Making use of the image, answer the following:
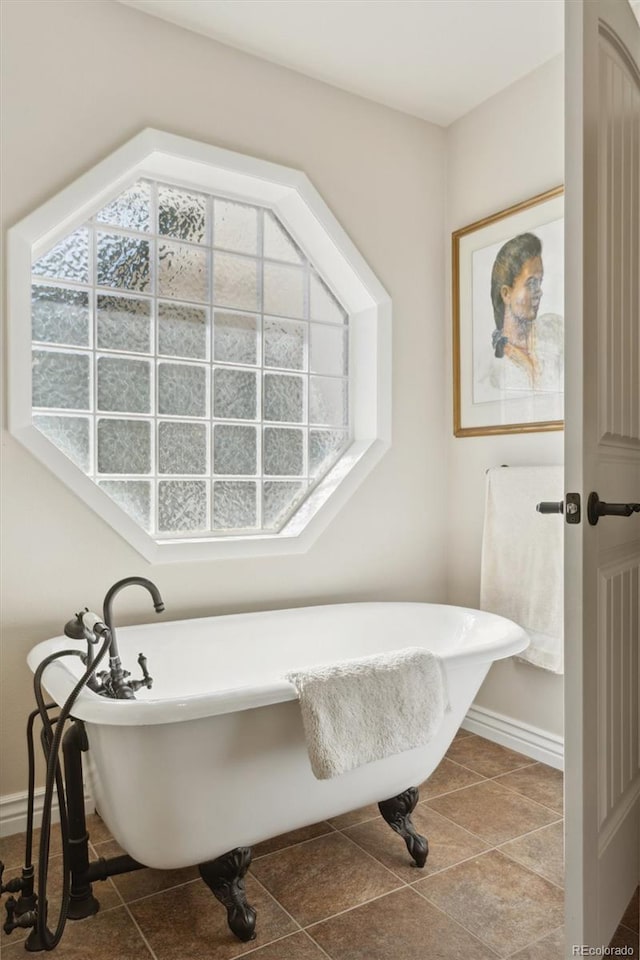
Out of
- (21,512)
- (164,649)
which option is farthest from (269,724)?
(21,512)

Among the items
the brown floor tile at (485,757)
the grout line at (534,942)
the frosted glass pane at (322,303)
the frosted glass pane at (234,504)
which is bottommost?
the brown floor tile at (485,757)

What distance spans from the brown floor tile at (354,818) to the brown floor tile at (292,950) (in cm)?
58

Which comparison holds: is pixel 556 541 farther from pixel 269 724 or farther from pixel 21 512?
pixel 21 512

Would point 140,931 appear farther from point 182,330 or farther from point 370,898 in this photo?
point 182,330

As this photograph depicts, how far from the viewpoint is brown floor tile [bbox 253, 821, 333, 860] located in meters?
2.14

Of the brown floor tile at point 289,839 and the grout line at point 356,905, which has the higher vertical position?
the grout line at point 356,905

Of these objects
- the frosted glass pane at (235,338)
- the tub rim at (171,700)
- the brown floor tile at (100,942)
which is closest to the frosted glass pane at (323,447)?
the frosted glass pane at (235,338)

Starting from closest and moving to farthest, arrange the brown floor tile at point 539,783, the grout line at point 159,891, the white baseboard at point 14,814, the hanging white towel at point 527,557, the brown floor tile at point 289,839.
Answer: the grout line at point 159,891 < the brown floor tile at point 289,839 < the white baseboard at point 14,814 < the brown floor tile at point 539,783 < the hanging white towel at point 527,557

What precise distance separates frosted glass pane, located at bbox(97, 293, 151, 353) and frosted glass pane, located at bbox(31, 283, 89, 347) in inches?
2.4

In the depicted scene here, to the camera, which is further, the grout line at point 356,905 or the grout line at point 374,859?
the grout line at point 374,859

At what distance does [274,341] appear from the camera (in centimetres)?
302

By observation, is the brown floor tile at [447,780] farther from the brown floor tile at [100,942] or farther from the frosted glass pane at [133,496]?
the frosted glass pane at [133,496]

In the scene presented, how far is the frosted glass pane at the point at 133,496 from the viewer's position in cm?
262

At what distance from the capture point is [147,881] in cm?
197
